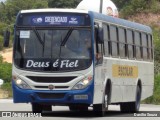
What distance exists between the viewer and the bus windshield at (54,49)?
68.7 feet

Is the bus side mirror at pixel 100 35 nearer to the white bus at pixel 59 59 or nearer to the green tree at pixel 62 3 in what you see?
the white bus at pixel 59 59

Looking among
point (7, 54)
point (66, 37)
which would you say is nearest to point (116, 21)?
point (66, 37)

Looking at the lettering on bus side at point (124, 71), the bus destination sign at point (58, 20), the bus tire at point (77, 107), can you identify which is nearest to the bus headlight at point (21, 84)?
the bus destination sign at point (58, 20)

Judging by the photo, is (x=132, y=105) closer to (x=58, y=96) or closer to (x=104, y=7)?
(x=58, y=96)

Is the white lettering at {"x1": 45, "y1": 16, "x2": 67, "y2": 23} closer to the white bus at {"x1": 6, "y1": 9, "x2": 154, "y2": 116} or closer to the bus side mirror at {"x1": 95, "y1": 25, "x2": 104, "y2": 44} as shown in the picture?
the white bus at {"x1": 6, "y1": 9, "x2": 154, "y2": 116}

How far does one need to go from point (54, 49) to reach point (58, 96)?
1331 millimetres

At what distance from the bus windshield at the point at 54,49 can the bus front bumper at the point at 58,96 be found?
0.64 m

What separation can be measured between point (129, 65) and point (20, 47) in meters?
5.24

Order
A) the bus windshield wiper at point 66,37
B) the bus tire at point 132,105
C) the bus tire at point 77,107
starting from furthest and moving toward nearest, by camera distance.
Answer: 1. the bus tire at point 132,105
2. the bus tire at point 77,107
3. the bus windshield wiper at point 66,37

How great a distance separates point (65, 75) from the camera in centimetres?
2081

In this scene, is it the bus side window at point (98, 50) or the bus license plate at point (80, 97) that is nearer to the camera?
the bus license plate at point (80, 97)

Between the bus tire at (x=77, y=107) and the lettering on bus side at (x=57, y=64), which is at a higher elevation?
the lettering on bus side at (x=57, y=64)

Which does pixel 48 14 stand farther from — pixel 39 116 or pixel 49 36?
pixel 39 116

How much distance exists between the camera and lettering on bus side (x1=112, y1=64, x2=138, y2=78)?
2368 cm
